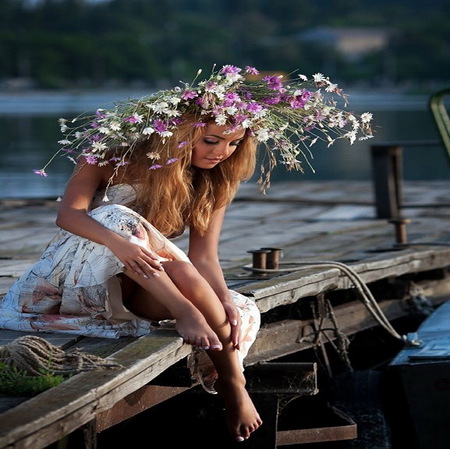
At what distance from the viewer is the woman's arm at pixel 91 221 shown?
3650 millimetres

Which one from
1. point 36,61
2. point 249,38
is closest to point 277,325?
point 36,61

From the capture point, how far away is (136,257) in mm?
3645

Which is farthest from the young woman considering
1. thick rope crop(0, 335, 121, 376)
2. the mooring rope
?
the mooring rope

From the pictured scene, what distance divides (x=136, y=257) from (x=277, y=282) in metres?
1.09

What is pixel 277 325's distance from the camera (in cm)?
507

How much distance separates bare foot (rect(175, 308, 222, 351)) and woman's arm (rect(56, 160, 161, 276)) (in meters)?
0.17

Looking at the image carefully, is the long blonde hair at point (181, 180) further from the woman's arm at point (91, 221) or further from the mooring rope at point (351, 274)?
the mooring rope at point (351, 274)

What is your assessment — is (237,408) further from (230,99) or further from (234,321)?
(230,99)

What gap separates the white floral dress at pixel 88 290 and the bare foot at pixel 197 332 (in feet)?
0.53

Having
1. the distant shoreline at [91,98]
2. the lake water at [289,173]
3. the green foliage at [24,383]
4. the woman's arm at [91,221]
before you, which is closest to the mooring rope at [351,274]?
the lake water at [289,173]

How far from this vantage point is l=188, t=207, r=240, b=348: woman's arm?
12.6 ft

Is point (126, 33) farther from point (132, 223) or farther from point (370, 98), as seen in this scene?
point (132, 223)

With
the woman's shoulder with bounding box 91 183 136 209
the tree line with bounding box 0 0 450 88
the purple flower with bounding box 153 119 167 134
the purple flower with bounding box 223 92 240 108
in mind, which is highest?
the tree line with bounding box 0 0 450 88

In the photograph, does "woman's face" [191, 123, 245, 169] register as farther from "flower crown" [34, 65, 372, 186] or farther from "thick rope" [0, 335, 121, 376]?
"thick rope" [0, 335, 121, 376]
